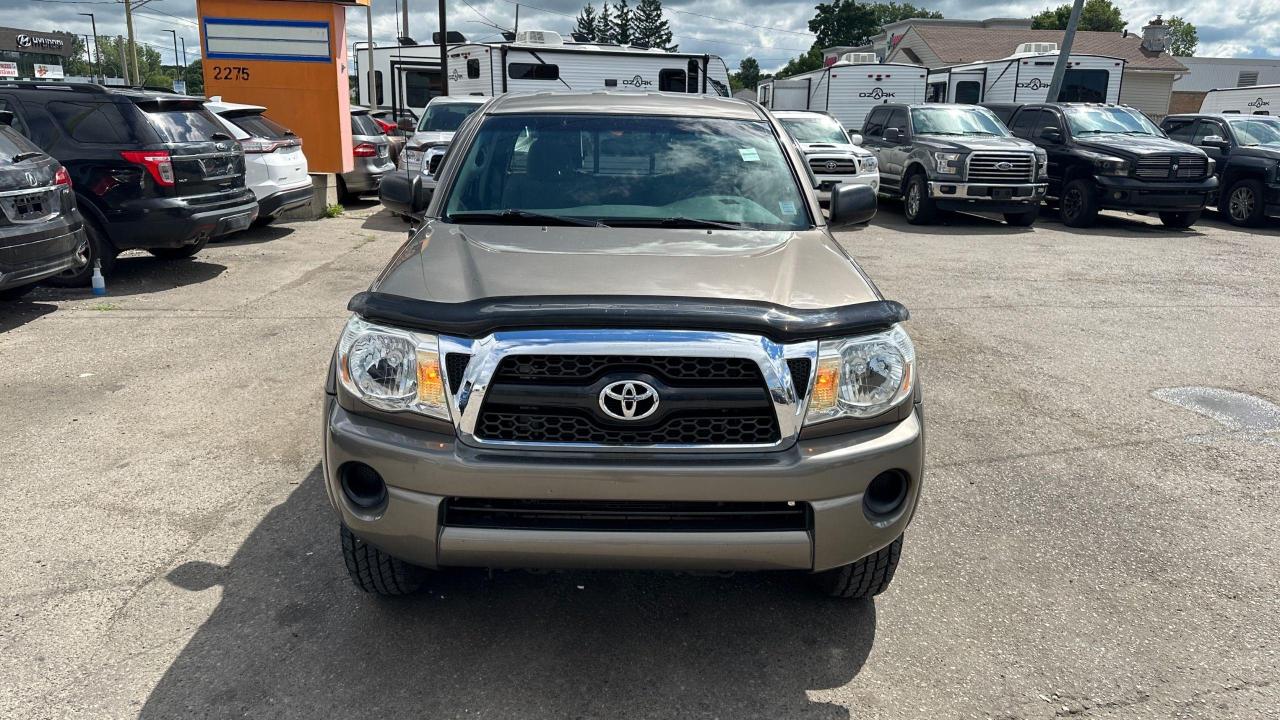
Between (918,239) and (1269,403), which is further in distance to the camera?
(918,239)

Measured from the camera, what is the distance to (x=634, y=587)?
3.48 m

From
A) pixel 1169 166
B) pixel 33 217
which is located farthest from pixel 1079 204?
pixel 33 217

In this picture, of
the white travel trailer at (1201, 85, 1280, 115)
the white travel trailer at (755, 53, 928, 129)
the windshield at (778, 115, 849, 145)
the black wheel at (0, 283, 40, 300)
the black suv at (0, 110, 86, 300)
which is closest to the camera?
the black suv at (0, 110, 86, 300)

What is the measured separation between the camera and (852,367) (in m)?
2.75

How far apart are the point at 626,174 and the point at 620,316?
1542 mm

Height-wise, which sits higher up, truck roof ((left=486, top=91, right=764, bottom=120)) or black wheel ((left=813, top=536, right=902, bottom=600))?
truck roof ((left=486, top=91, right=764, bottom=120))

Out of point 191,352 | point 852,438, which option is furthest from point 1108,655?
point 191,352

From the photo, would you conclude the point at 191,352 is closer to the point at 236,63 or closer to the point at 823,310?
the point at 823,310

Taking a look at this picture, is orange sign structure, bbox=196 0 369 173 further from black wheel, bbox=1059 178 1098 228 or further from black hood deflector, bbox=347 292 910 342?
black hood deflector, bbox=347 292 910 342

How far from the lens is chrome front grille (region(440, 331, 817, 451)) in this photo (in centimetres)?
261

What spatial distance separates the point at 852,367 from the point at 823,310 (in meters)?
0.19

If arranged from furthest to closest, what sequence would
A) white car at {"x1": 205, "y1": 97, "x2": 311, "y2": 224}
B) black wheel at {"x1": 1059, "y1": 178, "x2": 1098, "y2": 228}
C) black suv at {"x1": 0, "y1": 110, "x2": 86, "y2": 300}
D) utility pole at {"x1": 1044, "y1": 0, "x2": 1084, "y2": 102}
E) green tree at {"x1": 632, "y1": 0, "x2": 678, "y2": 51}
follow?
1. green tree at {"x1": 632, "y1": 0, "x2": 678, "y2": 51}
2. utility pole at {"x1": 1044, "y1": 0, "x2": 1084, "y2": 102}
3. black wheel at {"x1": 1059, "y1": 178, "x2": 1098, "y2": 228}
4. white car at {"x1": 205, "y1": 97, "x2": 311, "y2": 224}
5. black suv at {"x1": 0, "y1": 110, "x2": 86, "y2": 300}

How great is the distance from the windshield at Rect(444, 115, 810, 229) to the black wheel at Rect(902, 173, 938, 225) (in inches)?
440

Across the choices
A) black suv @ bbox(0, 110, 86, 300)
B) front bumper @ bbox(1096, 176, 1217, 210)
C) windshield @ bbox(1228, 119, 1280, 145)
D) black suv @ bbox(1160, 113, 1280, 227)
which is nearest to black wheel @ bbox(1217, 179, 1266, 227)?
black suv @ bbox(1160, 113, 1280, 227)
